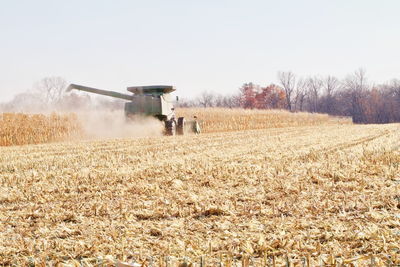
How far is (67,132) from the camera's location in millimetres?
18906

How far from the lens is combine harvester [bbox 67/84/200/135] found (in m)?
18.1

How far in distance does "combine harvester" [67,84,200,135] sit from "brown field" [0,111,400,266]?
10809mm

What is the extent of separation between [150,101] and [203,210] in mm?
14310

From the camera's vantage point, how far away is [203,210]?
412 centimetres

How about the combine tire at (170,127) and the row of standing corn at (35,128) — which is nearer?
the row of standing corn at (35,128)

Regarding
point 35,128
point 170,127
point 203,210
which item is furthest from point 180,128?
point 203,210

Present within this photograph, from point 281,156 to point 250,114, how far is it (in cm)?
2263

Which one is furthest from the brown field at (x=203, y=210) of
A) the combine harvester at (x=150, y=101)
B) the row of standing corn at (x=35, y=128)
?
the combine harvester at (x=150, y=101)

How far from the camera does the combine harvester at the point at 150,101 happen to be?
18.1 m

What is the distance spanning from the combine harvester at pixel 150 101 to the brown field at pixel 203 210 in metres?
10.8

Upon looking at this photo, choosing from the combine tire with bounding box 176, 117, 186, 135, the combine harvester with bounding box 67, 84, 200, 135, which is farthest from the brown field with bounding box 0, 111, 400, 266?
the combine tire with bounding box 176, 117, 186, 135

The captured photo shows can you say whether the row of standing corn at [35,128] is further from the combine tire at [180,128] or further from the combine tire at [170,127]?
the combine tire at [180,128]

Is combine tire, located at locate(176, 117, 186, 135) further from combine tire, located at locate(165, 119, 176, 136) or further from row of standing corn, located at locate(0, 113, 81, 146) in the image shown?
row of standing corn, located at locate(0, 113, 81, 146)

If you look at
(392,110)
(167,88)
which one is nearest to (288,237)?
(167,88)
